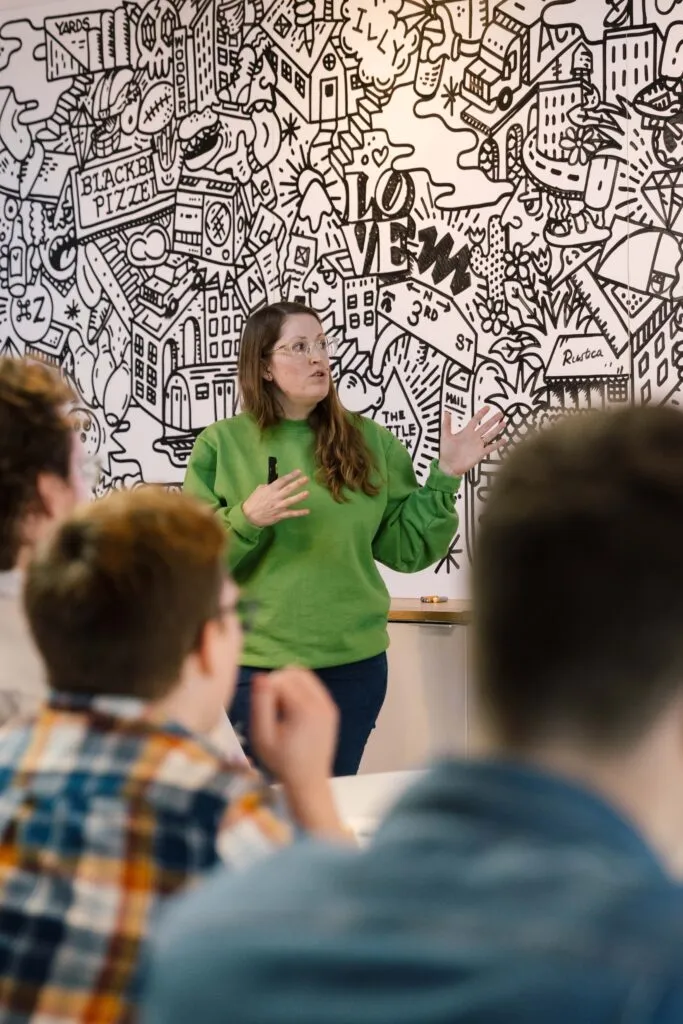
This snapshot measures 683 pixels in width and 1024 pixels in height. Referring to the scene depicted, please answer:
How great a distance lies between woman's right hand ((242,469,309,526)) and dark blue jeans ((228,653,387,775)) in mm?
361

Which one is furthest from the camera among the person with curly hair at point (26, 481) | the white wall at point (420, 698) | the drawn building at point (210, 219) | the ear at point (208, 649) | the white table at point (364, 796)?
the drawn building at point (210, 219)

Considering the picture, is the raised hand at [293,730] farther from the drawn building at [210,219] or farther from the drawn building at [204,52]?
the drawn building at [204,52]

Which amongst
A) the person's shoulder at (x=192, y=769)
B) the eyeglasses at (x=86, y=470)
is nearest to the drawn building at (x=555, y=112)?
the eyeglasses at (x=86, y=470)

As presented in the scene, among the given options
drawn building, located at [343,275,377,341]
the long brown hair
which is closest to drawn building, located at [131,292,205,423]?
drawn building, located at [343,275,377,341]

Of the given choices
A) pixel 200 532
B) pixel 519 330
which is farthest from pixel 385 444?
pixel 200 532

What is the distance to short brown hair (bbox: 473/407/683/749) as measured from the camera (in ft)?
1.95

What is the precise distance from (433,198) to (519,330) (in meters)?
0.50

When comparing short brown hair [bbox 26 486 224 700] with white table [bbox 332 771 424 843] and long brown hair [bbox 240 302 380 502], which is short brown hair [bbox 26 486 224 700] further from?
long brown hair [bbox 240 302 380 502]

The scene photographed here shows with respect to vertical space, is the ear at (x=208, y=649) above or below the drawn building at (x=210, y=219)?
below

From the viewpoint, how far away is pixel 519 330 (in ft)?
12.8

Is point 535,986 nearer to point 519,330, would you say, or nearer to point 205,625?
point 205,625

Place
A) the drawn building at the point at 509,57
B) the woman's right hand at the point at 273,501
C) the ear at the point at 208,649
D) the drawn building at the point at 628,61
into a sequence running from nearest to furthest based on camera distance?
the ear at the point at 208,649, the woman's right hand at the point at 273,501, the drawn building at the point at 628,61, the drawn building at the point at 509,57

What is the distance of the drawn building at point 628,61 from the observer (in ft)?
12.2

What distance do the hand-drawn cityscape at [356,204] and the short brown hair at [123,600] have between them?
274cm
